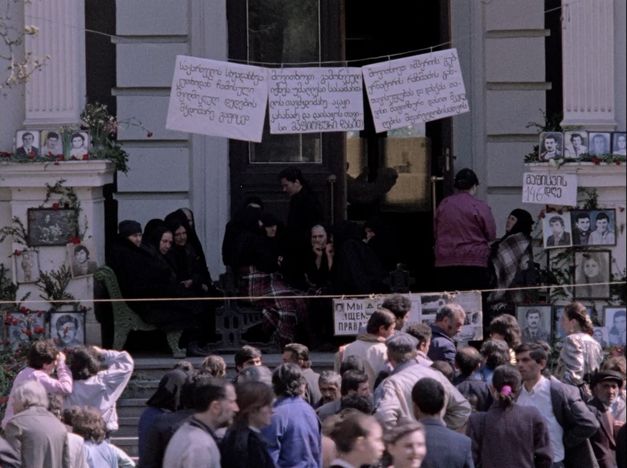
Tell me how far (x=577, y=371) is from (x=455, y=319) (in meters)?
1.15

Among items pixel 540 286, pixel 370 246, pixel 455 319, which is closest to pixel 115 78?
pixel 370 246

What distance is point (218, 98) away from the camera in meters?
16.5

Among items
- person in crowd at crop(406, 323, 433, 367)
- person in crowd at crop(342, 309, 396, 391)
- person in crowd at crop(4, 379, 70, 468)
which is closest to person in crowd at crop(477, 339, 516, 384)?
person in crowd at crop(406, 323, 433, 367)

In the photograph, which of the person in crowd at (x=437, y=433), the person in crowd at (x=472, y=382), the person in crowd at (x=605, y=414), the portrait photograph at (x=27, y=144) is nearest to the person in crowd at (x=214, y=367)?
the person in crowd at (x=472, y=382)

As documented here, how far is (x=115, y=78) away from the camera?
59.0ft

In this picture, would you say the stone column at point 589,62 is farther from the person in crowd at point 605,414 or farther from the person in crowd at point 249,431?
the person in crowd at point 249,431

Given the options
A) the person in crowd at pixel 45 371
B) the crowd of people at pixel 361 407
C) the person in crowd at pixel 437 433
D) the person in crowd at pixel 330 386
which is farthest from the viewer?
the person in crowd at pixel 45 371

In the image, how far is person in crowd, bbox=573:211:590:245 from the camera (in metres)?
16.0

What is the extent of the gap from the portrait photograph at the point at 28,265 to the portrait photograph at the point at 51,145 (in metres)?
0.86

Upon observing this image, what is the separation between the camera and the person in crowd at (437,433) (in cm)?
1046

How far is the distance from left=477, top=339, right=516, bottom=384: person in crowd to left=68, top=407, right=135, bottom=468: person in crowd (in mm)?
2583

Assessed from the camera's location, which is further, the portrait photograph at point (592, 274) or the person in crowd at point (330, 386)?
the portrait photograph at point (592, 274)

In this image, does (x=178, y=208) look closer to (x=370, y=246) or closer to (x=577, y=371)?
(x=370, y=246)

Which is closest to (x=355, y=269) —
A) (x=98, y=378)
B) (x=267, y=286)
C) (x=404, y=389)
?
(x=267, y=286)
